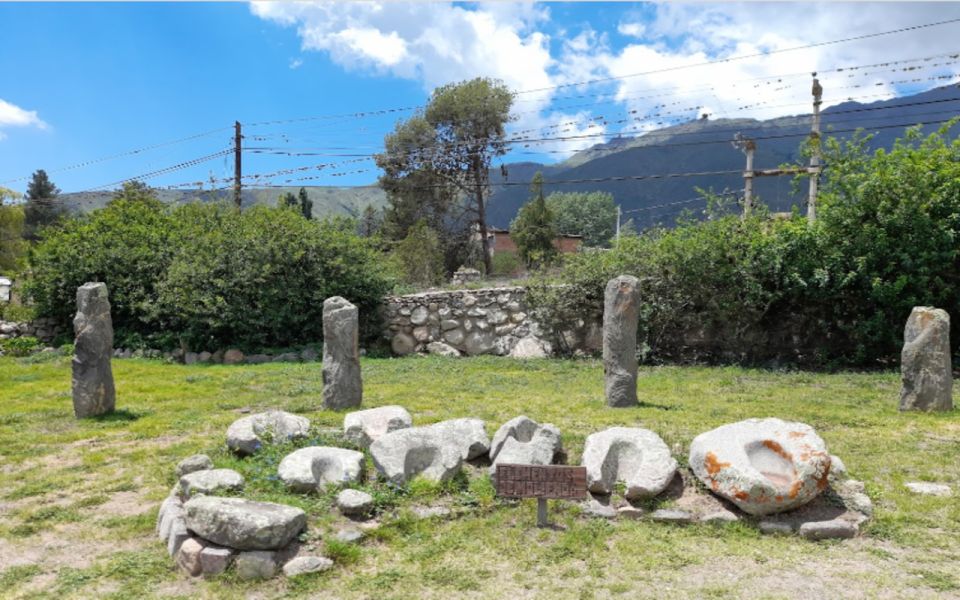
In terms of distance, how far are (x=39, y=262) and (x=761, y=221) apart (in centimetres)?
1982

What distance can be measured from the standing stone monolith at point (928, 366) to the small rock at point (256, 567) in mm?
8951

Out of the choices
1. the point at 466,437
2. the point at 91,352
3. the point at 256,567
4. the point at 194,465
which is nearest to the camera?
the point at 256,567

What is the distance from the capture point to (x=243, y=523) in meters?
4.96

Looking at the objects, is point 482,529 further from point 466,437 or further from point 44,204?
point 44,204

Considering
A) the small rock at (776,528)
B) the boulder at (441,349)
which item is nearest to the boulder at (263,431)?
the small rock at (776,528)

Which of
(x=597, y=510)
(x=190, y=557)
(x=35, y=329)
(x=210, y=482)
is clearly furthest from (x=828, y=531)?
(x=35, y=329)

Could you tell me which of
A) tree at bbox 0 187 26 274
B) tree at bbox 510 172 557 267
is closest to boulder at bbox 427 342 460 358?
tree at bbox 510 172 557 267

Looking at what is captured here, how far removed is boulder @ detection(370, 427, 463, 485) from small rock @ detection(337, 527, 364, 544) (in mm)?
833

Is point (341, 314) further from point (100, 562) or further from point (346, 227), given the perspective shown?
point (346, 227)

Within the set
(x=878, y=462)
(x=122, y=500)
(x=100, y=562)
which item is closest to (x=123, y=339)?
(x=122, y=500)

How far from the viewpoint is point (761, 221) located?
52.7ft

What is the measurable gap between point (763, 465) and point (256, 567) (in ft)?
14.1

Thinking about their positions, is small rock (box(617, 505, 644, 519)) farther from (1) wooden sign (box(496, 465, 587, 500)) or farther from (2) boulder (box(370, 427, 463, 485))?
(2) boulder (box(370, 427, 463, 485))

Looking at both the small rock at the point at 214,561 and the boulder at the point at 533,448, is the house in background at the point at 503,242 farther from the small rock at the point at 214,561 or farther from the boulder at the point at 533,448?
the small rock at the point at 214,561
